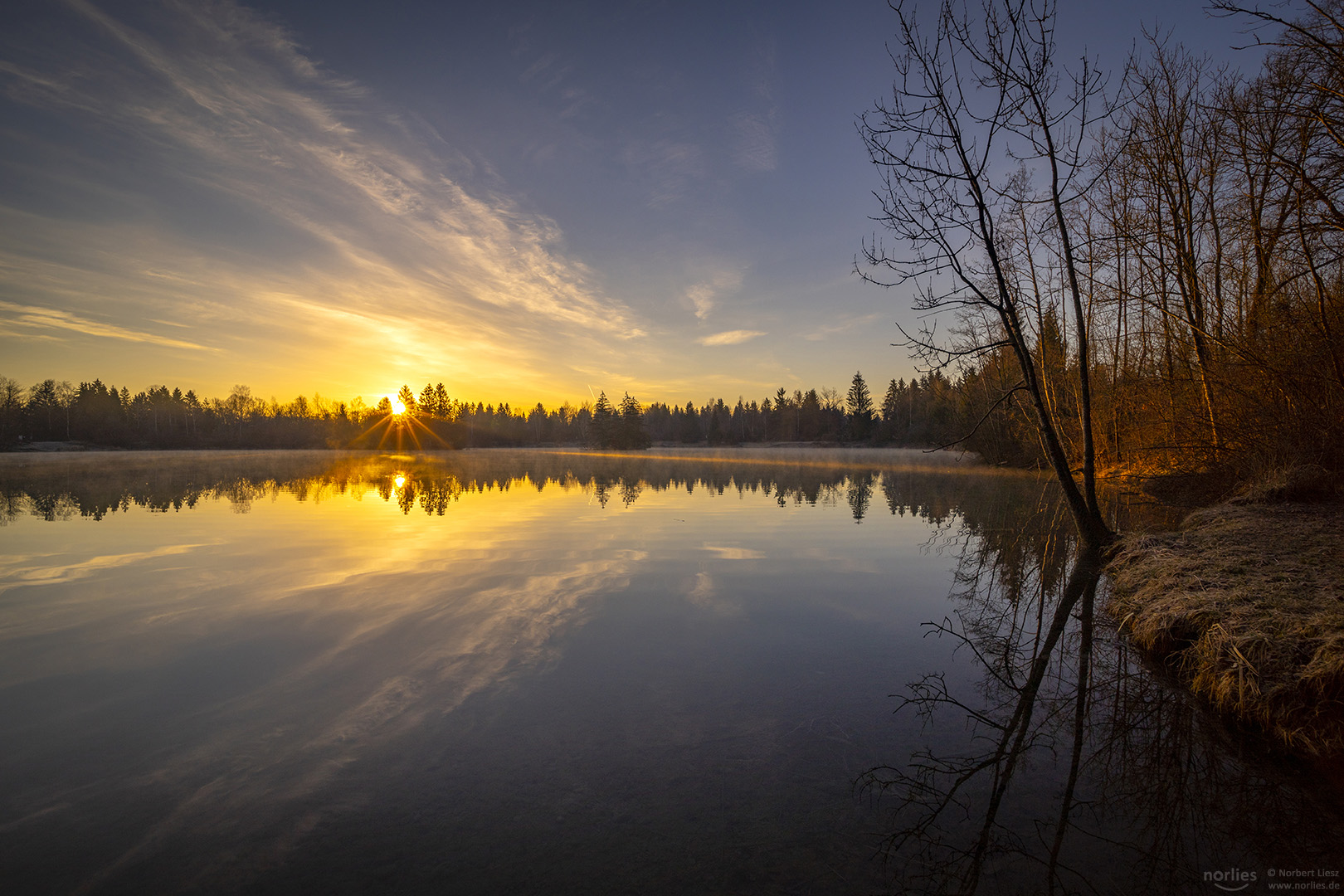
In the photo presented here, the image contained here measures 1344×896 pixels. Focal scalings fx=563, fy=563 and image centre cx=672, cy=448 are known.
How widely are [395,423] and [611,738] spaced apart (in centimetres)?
9921

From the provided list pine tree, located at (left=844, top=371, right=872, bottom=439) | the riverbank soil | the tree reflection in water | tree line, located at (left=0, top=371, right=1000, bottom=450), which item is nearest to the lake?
the tree reflection in water

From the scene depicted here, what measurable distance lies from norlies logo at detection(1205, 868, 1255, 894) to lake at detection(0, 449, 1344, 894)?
2cm

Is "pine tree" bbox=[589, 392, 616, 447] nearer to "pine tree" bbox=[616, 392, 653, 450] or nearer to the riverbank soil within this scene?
"pine tree" bbox=[616, 392, 653, 450]

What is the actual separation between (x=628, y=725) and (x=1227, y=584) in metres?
5.81

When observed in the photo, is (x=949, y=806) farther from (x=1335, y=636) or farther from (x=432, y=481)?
(x=432, y=481)

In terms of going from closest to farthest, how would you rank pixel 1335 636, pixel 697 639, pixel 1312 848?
pixel 1312 848 → pixel 1335 636 → pixel 697 639

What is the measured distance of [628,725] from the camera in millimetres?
4078

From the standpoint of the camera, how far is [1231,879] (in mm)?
2689

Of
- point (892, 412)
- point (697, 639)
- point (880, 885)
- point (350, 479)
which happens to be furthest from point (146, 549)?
point (892, 412)

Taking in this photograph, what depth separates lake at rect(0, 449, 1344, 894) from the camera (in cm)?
276

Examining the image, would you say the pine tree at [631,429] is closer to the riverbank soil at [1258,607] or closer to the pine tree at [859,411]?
the pine tree at [859,411]

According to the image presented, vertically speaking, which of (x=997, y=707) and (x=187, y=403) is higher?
(x=187, y=403)

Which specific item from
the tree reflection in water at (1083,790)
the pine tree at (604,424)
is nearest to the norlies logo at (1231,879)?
the tree reflection in water at (1083,790)

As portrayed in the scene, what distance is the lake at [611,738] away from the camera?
2756 mm
